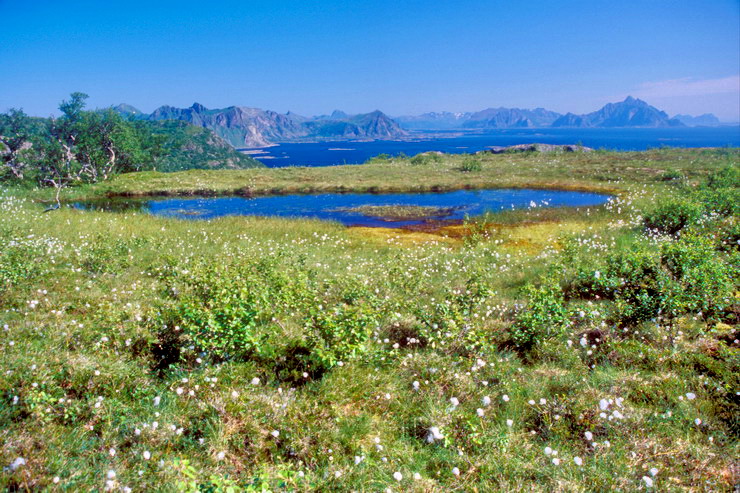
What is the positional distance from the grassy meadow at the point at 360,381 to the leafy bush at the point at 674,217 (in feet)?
21.4

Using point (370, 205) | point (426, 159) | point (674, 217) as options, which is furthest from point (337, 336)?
point (426, 159)

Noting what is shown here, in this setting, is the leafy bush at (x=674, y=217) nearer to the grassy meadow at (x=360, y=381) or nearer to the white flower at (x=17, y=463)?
the grassy meadow at (x=360, y=381)

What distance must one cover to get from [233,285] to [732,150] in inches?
2587

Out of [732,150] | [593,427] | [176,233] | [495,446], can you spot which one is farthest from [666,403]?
[732,150]

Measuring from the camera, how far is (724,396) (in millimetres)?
5516

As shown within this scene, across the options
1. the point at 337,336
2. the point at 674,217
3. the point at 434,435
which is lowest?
the point at 434,435

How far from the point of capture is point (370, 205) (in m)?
30.3

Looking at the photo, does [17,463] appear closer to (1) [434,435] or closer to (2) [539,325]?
(1) [434,435]

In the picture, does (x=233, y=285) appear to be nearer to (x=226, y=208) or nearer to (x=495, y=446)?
(x=495, y=446)

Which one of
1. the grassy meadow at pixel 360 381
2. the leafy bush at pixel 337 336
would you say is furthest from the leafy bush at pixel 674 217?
the leafy bush at pixel 337 336

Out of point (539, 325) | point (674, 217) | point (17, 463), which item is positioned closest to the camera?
point (17, 463)

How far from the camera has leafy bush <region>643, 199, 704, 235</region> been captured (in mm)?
15211

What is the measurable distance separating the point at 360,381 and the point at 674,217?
1624 centimetres

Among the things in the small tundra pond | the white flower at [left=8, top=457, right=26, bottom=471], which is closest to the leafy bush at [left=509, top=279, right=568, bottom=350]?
the white flower at [left=8, top=457, right=26, bottom=471]
